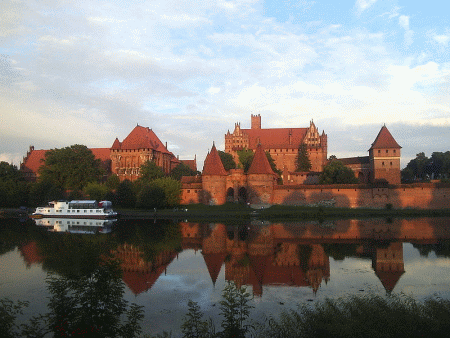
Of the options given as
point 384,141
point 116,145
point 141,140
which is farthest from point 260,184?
point 116,145

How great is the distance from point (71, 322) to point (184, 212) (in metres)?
31.5

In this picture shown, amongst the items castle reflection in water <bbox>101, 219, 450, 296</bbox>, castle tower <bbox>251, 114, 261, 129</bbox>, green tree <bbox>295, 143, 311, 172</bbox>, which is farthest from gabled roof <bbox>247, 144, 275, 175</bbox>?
castle tower <bbox>251, 114, 261, 129</bbox>

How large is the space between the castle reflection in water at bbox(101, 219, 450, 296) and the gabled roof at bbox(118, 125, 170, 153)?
29918 mm

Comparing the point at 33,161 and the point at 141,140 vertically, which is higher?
the point at 141,140

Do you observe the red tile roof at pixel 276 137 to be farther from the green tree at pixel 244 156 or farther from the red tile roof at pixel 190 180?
the red tile roof at pixel 190 180

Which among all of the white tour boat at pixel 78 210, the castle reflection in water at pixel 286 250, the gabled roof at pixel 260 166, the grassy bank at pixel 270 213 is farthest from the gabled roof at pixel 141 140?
the castle reflection in water at pixel 286 250

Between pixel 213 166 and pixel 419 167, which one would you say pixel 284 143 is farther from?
pixel 213 166

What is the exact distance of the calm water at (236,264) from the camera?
11359mm

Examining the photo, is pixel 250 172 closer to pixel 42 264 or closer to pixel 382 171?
Answer: pixel 382 171

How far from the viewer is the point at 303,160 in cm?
6166

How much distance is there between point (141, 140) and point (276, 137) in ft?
74.6

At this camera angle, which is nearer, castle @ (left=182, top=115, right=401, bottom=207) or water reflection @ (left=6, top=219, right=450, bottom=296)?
water reflection @ (left=6, top=219, right=450, bottom=296)

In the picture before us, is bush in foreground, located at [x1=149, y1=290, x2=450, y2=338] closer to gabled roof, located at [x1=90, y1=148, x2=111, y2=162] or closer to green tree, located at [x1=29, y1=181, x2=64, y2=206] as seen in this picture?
green tree, located at [x1=29, y1=181, x2=64, y2=206]

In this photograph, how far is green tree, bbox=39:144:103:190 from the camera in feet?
165
